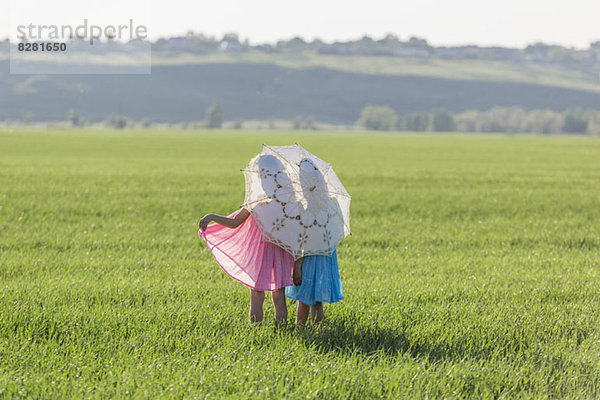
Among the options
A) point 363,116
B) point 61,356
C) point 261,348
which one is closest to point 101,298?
point 61,356

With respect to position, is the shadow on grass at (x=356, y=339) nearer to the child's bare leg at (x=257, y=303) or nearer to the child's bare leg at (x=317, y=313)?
the child's bare leg at (x=317, y=313)

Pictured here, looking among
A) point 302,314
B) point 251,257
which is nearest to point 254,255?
point 251,257

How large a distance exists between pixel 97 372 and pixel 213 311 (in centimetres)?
156

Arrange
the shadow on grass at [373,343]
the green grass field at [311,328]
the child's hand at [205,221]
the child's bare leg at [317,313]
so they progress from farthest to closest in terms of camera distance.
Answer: the child's bare leg at [317,313] → the child's hand at [205,221] → the shadow on grass at [373,343] → the green grass field at [311,328]

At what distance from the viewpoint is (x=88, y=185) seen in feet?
64.1

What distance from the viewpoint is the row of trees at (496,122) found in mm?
161125

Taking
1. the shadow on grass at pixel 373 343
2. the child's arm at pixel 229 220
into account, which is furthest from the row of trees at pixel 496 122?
the child's arm at pixel 229 220

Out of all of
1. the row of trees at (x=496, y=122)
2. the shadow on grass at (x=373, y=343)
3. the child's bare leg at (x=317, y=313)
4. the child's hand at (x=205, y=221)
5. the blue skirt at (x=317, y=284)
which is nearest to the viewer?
the shadow on grass at (x=373, y=343)

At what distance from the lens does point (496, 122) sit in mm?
167750

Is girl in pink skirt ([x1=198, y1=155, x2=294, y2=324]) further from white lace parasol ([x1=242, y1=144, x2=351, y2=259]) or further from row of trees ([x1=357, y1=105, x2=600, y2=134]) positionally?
row of trees ([x1=357, y1=105, x2=600, y2=134])

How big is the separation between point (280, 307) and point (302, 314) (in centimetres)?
20

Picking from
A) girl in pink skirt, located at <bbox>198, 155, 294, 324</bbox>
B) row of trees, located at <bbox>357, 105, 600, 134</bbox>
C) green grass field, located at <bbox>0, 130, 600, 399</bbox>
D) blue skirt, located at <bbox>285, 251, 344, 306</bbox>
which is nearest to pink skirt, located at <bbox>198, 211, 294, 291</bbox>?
girl in pink skirt, located at <bbox>198, 155, 294, 324</bbox>

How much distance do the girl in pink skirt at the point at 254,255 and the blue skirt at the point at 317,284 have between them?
0.12m

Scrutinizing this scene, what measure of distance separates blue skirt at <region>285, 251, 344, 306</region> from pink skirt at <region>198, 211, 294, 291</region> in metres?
0.12
